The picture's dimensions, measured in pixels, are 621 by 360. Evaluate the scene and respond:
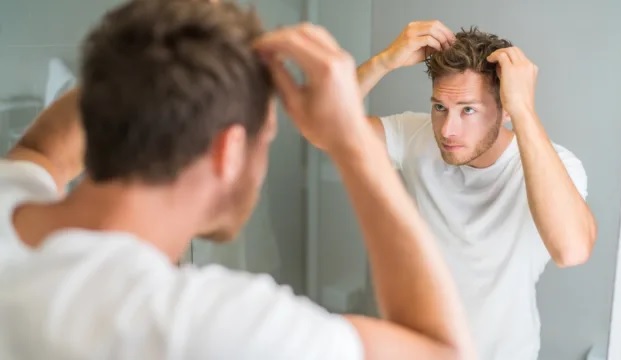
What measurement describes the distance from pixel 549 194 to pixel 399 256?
0.68m

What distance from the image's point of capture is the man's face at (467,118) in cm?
128

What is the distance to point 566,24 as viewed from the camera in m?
1.25

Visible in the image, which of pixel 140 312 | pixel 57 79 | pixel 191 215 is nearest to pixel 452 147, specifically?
pixel 57 79

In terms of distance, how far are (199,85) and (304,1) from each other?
1.12 meters

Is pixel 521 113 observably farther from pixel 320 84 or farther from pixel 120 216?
pixel 120 216

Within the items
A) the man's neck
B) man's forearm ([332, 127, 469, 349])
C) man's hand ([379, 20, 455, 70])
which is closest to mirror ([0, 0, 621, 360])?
man's hand ([379, 20, 455, 70])

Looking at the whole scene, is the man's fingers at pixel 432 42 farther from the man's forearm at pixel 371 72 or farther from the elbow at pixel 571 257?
the elbow at pixel 571 257

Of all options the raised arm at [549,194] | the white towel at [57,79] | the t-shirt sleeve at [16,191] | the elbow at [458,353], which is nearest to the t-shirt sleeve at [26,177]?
the t-shirt sleeve at [16,191]

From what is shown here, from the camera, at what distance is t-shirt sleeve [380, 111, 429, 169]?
55.1 inches

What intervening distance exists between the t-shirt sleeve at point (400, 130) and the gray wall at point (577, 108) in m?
0.21

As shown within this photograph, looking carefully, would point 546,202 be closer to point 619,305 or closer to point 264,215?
point 619,305

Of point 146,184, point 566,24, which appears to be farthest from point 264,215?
point 146,184

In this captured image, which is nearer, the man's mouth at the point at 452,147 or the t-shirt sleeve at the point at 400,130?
the man's mouth at the point at 452,147

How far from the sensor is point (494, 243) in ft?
4.13
